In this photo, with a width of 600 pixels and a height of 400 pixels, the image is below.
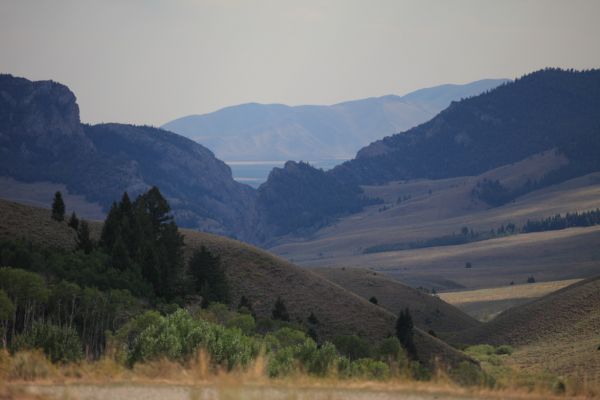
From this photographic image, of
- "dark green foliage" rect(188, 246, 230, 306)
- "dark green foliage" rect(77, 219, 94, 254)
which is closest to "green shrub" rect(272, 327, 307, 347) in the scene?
"dark green foliage" rect(188, 246, 230, 306)

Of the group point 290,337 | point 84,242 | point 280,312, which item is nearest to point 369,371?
point 290,337

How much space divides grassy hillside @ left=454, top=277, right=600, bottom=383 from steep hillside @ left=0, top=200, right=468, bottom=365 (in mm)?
12324

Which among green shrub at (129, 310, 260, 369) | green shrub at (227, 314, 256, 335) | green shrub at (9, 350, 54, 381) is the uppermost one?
green shrub at (9, 350, 54, 381)

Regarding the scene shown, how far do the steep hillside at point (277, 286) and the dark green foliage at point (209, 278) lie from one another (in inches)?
176

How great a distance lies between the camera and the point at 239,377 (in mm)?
23656

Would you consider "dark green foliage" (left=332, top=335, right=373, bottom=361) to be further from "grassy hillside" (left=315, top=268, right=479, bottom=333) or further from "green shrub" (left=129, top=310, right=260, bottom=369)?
"grassy hillside" (left=315, top=268, right=479, bottom=333)

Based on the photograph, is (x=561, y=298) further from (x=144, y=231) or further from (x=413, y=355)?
(x=144, y=231)

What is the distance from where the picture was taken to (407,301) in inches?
6713

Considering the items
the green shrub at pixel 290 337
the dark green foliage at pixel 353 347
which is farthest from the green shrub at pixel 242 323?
the dark green foliage at pixel 353 347

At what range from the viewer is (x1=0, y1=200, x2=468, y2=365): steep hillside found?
333 ft

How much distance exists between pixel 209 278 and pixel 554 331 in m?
50.5

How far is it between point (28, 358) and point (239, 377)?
6.19 m

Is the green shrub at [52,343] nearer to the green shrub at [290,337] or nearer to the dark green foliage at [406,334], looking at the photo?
the green shrub at [290,337]

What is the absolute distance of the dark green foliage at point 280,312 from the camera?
99.4 m
